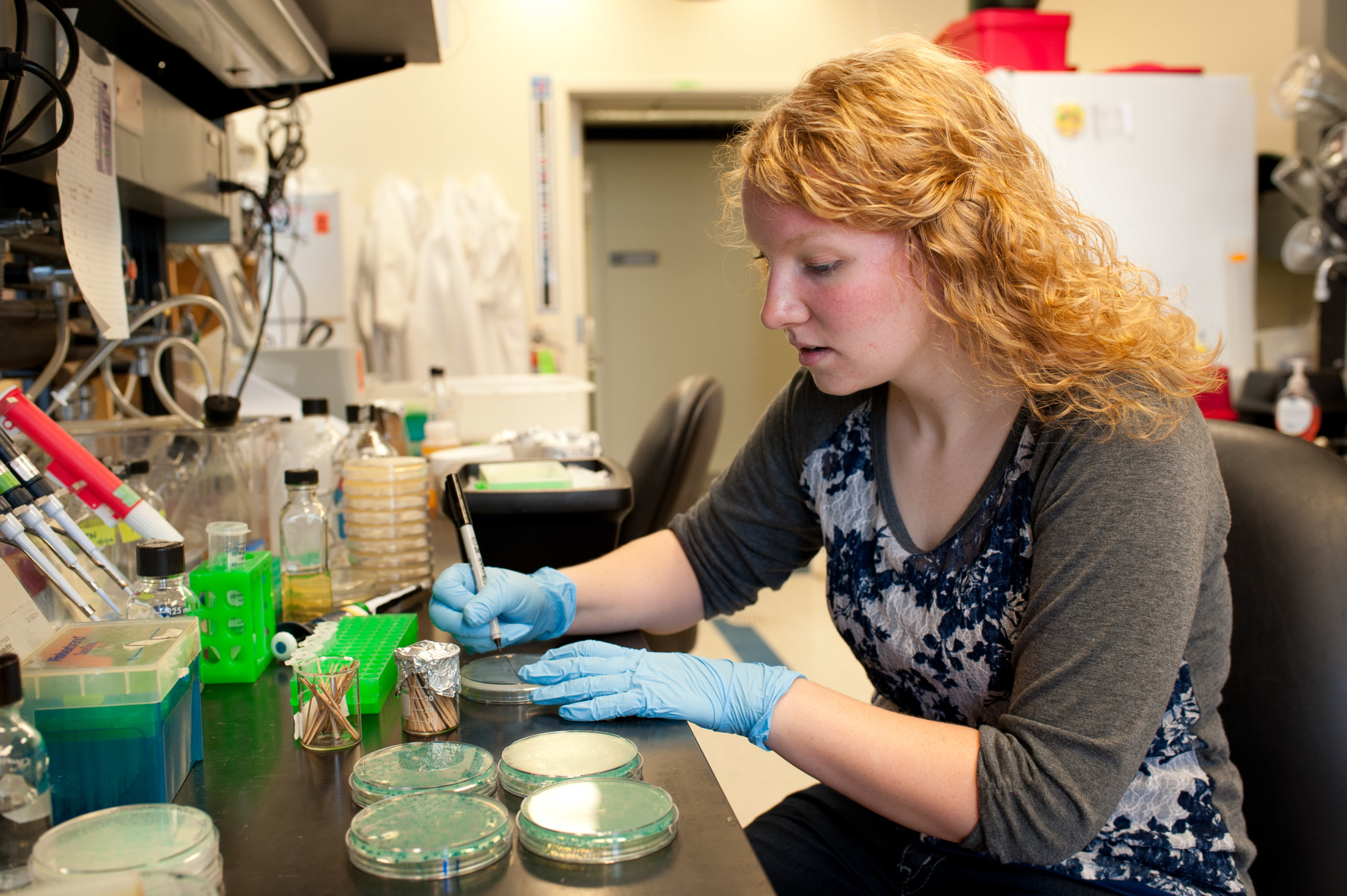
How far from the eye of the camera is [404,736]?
76cm

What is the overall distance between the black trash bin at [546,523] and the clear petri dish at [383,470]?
0.06 meters

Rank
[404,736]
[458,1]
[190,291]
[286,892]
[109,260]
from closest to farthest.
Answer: [286,892], [404,736], [109,260], [190,291], [458,1]

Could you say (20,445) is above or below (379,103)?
below

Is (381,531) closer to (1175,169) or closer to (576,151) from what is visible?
(1175,169)

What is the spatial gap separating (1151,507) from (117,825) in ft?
2.58

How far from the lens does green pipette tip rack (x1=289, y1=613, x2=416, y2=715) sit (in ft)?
2.58

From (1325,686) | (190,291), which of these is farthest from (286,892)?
(190,291)

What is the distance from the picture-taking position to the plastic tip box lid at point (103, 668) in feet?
1.93

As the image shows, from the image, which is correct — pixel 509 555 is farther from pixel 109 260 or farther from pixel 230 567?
pixel 109 260

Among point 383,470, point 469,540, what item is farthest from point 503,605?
point 383,470

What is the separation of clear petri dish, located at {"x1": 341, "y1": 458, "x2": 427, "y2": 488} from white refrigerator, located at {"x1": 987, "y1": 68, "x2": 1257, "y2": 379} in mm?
2712

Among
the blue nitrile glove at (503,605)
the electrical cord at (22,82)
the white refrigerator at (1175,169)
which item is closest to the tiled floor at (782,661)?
the blue nitrile glove at (503,605)

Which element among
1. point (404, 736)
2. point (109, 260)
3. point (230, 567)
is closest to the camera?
point (404, 736)

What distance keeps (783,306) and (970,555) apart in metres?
0.31
